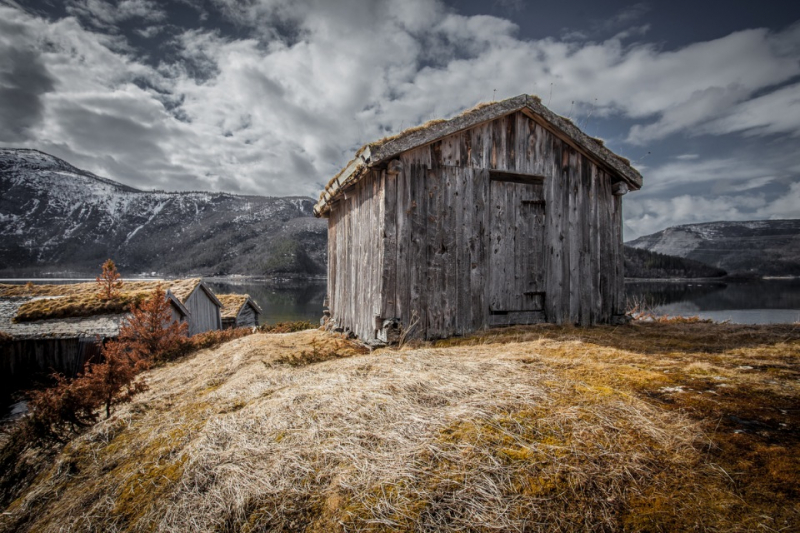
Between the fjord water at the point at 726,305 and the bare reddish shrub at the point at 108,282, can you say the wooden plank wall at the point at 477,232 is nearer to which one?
the fjord water at the point at 726,305

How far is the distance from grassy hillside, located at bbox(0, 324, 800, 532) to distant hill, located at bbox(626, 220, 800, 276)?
142 m

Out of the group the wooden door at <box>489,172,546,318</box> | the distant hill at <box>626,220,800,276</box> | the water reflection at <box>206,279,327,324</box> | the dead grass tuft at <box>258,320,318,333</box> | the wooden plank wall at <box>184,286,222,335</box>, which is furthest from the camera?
the distant hill at <box>626,220,800,276</box>

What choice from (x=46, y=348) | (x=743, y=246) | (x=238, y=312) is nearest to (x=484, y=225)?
(x=46, y=348)

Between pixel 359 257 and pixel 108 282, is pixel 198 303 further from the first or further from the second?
pixel 359 257

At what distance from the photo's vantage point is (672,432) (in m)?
2.61

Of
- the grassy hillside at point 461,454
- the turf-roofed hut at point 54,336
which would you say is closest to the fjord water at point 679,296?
the turf-roofed hut at point 54,336

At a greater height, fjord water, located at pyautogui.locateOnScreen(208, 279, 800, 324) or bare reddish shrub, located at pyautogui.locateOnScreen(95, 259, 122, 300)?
bare reddish shrub, located at pyautogui.locateOnScreen(95, 259, 122, 300)

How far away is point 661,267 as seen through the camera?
3789 inches

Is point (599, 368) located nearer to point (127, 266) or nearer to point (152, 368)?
point (152, 368)

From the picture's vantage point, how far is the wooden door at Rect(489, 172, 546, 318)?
298 inches

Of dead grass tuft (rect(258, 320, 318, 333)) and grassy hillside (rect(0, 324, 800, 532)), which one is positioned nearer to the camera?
grassy hillside (rect(0, 324, 800, 532))

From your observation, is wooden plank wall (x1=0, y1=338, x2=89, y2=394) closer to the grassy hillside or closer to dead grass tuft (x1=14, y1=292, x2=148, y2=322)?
dead grass tuft (x1=14, y1=292, x2=148, y2=322)

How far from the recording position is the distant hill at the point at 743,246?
12375 cm

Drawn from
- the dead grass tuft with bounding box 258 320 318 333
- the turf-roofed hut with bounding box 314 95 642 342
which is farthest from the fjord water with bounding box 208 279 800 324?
the turf-roofed hut with bounding box 314 95 642 342
